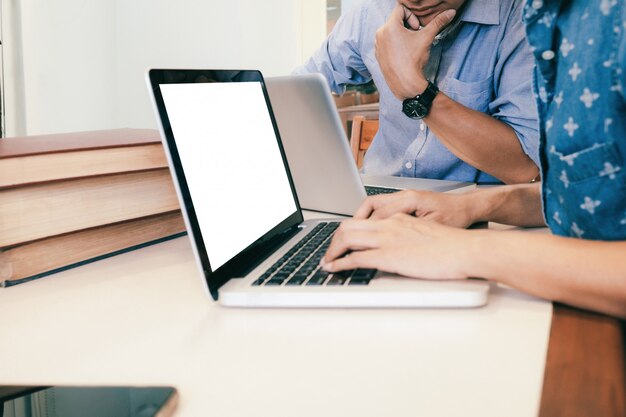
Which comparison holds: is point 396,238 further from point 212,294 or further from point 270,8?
point 270,8

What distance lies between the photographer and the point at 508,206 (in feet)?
3.01

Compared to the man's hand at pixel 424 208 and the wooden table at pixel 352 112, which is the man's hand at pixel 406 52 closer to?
the man's hand at pixel 424 208

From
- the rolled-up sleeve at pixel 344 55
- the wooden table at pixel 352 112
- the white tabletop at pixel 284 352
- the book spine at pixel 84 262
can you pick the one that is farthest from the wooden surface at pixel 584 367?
the wooden table at pixel 352 112

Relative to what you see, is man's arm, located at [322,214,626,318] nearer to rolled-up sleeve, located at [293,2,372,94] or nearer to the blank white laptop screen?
the blank white laptop screen

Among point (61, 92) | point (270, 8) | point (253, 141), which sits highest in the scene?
point (270, 8)

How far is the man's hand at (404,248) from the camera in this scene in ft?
2.06

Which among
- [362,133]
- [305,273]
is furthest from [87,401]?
[362,133]

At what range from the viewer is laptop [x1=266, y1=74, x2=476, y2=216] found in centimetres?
93

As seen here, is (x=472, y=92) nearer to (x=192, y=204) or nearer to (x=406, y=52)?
(x=406, y=52)

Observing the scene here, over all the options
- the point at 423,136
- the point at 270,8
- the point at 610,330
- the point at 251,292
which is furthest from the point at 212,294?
the point at 270,8

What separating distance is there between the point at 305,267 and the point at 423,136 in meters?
0.91

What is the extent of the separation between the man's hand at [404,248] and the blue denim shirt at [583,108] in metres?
0.17

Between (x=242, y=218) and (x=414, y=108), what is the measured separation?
732 millimetres

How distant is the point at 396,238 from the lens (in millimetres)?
668
